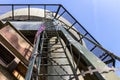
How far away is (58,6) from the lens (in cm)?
1564

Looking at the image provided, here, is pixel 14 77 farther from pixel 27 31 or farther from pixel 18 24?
pixel 18 24

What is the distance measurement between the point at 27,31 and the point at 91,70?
10.2m

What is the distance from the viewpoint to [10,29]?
Answer: 9.59 m

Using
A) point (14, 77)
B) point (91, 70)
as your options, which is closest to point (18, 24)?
point (14, 77)

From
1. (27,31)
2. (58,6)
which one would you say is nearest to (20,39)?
(27,31)

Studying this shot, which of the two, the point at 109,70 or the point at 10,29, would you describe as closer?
the point at 109,70

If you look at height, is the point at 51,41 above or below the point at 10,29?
below

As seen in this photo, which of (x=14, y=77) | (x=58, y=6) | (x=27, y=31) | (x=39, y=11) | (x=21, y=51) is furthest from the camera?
(x=39, y=11)

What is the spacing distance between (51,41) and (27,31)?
2.56 meters

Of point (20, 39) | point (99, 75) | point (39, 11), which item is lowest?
point (39, 11)

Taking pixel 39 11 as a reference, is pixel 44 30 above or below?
above

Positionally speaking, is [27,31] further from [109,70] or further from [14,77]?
[109,70]

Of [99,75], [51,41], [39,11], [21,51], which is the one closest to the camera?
[99,75]

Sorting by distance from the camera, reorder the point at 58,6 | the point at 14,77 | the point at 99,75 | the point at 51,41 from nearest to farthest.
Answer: the point at 99,75 → the point at 14,77 → the point at 51,41 → the point at 58,6
